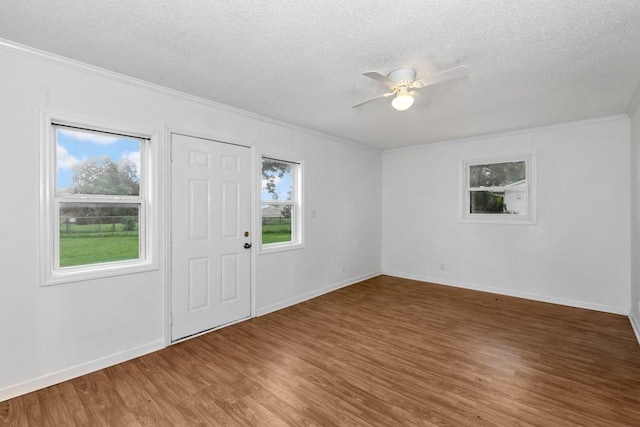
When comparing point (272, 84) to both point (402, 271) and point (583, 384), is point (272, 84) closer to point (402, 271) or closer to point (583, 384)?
point (583, 384)

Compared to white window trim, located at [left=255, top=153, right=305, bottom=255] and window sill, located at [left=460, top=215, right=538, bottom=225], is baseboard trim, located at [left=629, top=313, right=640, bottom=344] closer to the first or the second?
window sill, located at [left=460, top=215, right=538, bottom=225]

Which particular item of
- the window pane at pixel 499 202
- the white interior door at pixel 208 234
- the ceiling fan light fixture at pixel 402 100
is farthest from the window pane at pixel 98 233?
the window pane at pixel 499 202

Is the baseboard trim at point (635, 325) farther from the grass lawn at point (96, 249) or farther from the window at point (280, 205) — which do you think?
the grass lawn at point (96, 249)

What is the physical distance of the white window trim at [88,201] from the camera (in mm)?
2348

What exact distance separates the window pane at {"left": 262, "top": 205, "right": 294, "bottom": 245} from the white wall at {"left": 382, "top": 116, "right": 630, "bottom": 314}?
2.56 meters

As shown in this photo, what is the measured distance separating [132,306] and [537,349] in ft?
12.7

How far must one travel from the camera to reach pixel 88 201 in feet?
8.61

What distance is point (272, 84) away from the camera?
291 cm

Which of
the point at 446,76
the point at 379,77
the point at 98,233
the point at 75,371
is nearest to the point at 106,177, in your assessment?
the point at 98,233

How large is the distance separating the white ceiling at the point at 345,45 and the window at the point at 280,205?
1.06 meters

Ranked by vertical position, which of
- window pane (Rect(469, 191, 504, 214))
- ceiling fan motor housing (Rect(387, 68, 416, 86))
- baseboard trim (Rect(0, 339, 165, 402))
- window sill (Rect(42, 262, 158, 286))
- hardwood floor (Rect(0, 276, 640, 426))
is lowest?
hardwood floor (Rect(0, 276, 640, 426))

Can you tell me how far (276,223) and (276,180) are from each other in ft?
2.00

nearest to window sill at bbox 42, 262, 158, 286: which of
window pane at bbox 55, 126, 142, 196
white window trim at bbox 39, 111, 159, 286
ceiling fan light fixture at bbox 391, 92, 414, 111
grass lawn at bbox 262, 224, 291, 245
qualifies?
white window trim at bbox 39, 111, 159, 286

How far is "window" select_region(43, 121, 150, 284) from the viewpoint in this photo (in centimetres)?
246
